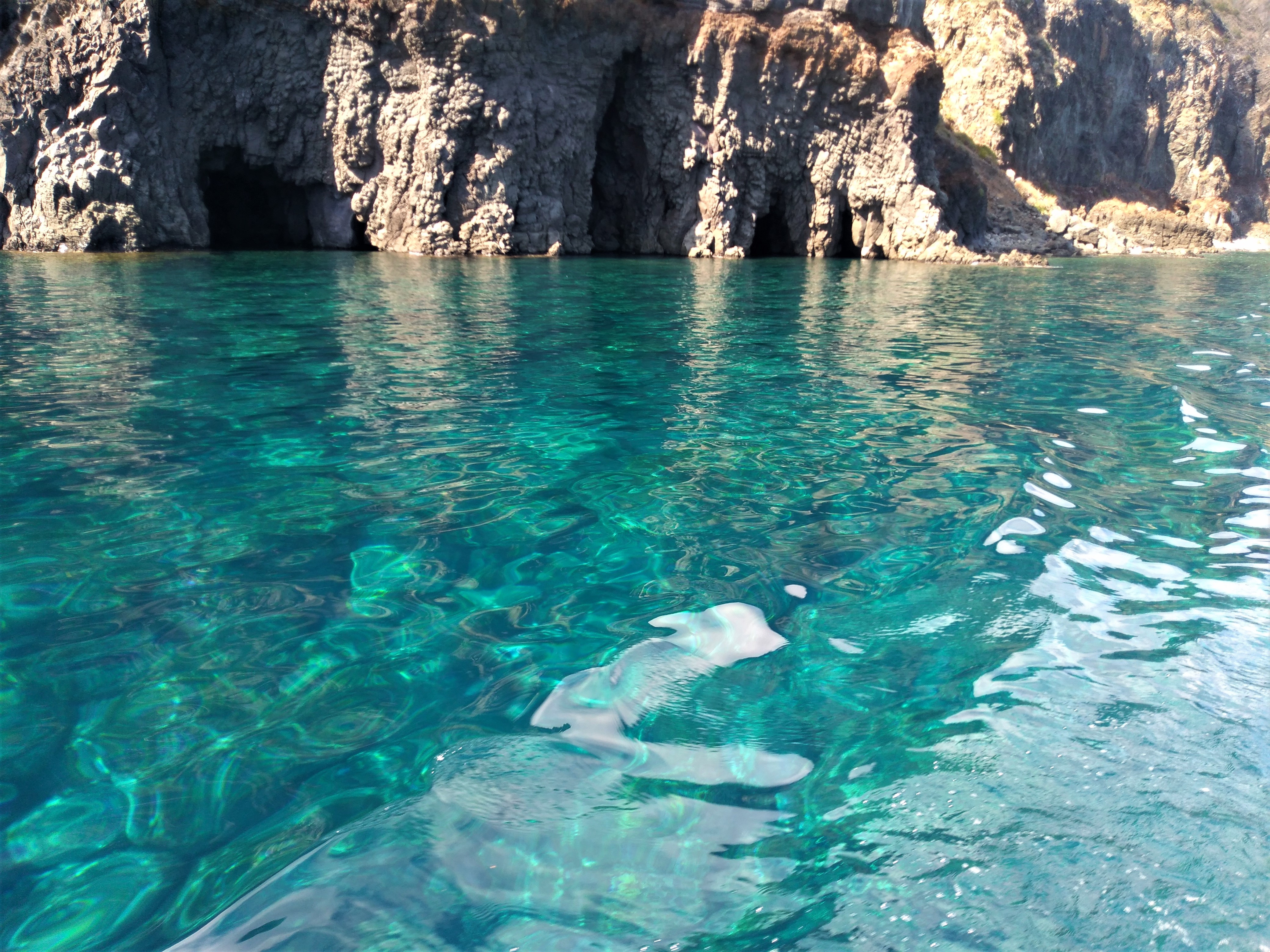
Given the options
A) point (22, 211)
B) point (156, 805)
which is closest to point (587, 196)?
point (22, 211)

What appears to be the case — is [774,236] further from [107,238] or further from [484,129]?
[107,238]

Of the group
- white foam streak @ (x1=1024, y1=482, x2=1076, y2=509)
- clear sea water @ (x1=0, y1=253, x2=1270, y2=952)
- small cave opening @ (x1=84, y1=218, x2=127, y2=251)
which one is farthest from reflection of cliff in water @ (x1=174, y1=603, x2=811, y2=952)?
small cave opening @ (x1=84, y1=218, x2=127, y2=251)

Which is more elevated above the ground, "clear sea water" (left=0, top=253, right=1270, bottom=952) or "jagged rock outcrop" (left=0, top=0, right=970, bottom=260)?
"jagged rock outcrop" (left=0, top=0, right=970, bottom=260)

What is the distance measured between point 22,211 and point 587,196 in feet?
51.6

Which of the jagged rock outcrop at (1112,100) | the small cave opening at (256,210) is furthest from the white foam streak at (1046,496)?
the jagged rock outcrop at (1112,100)

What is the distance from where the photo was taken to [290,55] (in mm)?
24312

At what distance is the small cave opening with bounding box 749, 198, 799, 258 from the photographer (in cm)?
3086

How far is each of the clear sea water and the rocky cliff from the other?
63.4 feet

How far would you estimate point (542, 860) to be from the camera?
2.06 m

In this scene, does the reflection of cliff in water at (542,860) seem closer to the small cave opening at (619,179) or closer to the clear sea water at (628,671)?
the clear sea water at (628,671)

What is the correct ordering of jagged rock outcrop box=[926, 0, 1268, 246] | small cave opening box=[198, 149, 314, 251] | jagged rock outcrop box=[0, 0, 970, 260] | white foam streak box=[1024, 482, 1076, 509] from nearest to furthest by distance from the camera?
1. white foam streak box=[1024, 482, 1076, 509]
2. jagged rock outcrop box=[0, 0, 970, 260]
3. small cave opening box=[198, 149, 314, 251]
4. jagged rock outcrop box=[926, 0, 1268, 246]

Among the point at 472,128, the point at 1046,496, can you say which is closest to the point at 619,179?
the point at 472,128

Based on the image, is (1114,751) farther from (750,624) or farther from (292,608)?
(292,608)

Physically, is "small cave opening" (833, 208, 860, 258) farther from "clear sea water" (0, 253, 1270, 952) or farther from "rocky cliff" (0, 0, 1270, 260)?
"clear sea water" (0, 253, 1270, 952)
